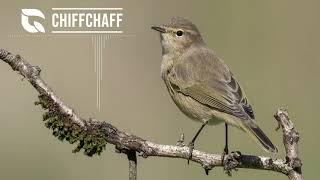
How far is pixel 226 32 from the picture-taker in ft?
29.9

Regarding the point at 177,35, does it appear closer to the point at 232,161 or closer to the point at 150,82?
the point at 232,161

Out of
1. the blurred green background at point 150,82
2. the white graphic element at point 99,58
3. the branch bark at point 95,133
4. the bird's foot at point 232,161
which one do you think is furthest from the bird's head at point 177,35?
the branch bark at point 95,133

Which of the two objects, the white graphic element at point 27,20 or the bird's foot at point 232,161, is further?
the white graphic element at point 27,20

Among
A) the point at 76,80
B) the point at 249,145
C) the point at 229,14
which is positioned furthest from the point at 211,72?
the point at 229,14

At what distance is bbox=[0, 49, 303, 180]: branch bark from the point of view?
10.7 ft

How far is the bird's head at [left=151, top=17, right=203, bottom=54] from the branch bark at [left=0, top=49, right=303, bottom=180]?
2484 mm

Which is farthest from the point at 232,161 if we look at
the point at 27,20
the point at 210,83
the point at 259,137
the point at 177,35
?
the point at 27,20

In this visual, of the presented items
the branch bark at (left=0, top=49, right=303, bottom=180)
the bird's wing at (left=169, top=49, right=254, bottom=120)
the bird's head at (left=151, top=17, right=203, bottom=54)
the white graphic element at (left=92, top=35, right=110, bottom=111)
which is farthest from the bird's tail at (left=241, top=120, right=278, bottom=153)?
the white graphic element at (left=92, top=35, right=110, bottom=111)

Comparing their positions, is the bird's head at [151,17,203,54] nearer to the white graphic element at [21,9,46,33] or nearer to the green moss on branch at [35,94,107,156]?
the white graphic element at [21,9,46,33]

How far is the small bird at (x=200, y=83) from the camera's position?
4.84 m

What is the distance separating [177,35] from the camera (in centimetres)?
590

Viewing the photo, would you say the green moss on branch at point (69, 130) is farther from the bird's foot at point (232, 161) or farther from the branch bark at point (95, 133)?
the bird's foot at point (232, 161)

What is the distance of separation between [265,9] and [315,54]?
0.88 m

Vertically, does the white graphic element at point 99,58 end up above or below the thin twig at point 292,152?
above
